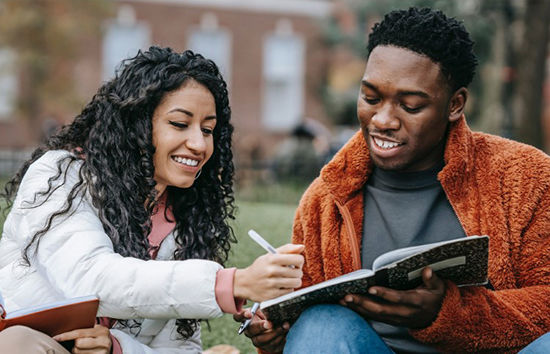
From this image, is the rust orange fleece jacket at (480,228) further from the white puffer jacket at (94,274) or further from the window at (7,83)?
the window at (7,83)

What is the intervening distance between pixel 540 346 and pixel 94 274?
128cm

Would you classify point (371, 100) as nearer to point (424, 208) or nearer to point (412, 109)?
point (412, 109)

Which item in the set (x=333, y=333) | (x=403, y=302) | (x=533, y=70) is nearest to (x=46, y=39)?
(x=533, y=70)

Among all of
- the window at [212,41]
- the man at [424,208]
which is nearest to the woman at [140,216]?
the man at [424,208]

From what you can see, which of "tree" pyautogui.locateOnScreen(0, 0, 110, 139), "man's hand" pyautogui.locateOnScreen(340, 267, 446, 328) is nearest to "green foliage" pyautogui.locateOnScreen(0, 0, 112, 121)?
"tree" pyautogui.locateOnScreen(0, 0, 110, 139)

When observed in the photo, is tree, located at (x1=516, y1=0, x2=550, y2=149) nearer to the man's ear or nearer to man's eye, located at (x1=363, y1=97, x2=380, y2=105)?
the man's ear

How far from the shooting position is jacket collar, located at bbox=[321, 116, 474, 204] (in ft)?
7.91

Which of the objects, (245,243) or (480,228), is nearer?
(480,228)

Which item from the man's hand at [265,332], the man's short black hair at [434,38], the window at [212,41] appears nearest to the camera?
the man's hand at [265,332]

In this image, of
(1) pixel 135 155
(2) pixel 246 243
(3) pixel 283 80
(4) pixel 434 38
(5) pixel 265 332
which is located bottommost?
(3) pixel 283 80

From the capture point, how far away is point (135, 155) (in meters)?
2.54

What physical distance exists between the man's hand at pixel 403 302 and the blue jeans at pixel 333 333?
5cm

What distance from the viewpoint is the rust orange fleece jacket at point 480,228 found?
87.0 inches

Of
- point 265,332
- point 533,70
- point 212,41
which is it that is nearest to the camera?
point 265,332
